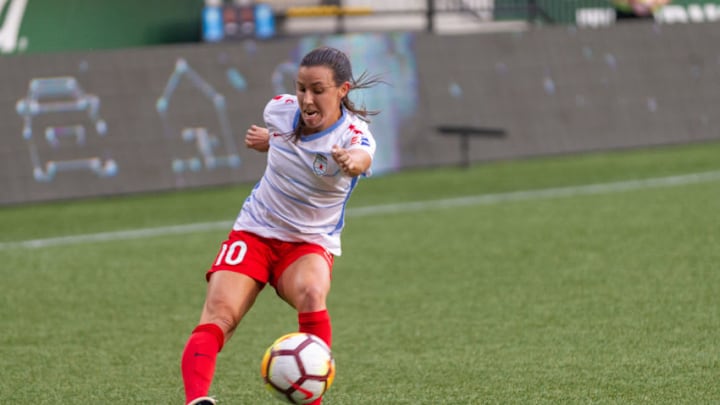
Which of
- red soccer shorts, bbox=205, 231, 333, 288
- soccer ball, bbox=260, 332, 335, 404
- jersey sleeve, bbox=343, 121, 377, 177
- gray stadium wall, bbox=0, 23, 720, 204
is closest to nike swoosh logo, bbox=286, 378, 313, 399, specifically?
soccer ball, bbox=260, 332, 335, 404

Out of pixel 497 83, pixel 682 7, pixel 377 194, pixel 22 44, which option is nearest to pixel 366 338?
pixel 377 194

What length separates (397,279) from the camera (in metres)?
9.77

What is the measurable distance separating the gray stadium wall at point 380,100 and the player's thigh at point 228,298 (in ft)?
23.7

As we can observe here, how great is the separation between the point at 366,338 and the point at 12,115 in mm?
6998

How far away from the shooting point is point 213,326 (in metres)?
5.59

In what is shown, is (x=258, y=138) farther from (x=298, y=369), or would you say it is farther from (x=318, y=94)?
(x=298, y=369)

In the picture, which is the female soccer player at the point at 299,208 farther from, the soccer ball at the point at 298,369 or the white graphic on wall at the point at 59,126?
the white graphic on wall at the point at 59,126

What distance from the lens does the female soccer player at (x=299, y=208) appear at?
5691 mm

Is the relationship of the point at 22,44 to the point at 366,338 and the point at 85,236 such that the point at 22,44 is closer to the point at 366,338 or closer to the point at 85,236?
the point at 85,236

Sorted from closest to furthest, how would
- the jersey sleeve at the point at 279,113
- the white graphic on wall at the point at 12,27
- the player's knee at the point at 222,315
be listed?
the player's knee at the point at 222,315 → the jersey sleeve at the point at 279,113 → the white graphic on wall at the point at 12,27

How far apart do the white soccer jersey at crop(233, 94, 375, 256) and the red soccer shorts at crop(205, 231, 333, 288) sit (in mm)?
36

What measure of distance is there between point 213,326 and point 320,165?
874mm

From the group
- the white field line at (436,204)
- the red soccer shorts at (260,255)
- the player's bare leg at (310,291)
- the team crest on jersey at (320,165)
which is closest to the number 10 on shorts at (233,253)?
the red soccer shorts at (260,255)

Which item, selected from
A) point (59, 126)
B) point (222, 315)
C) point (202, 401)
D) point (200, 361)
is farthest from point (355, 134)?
point (59, 126)
